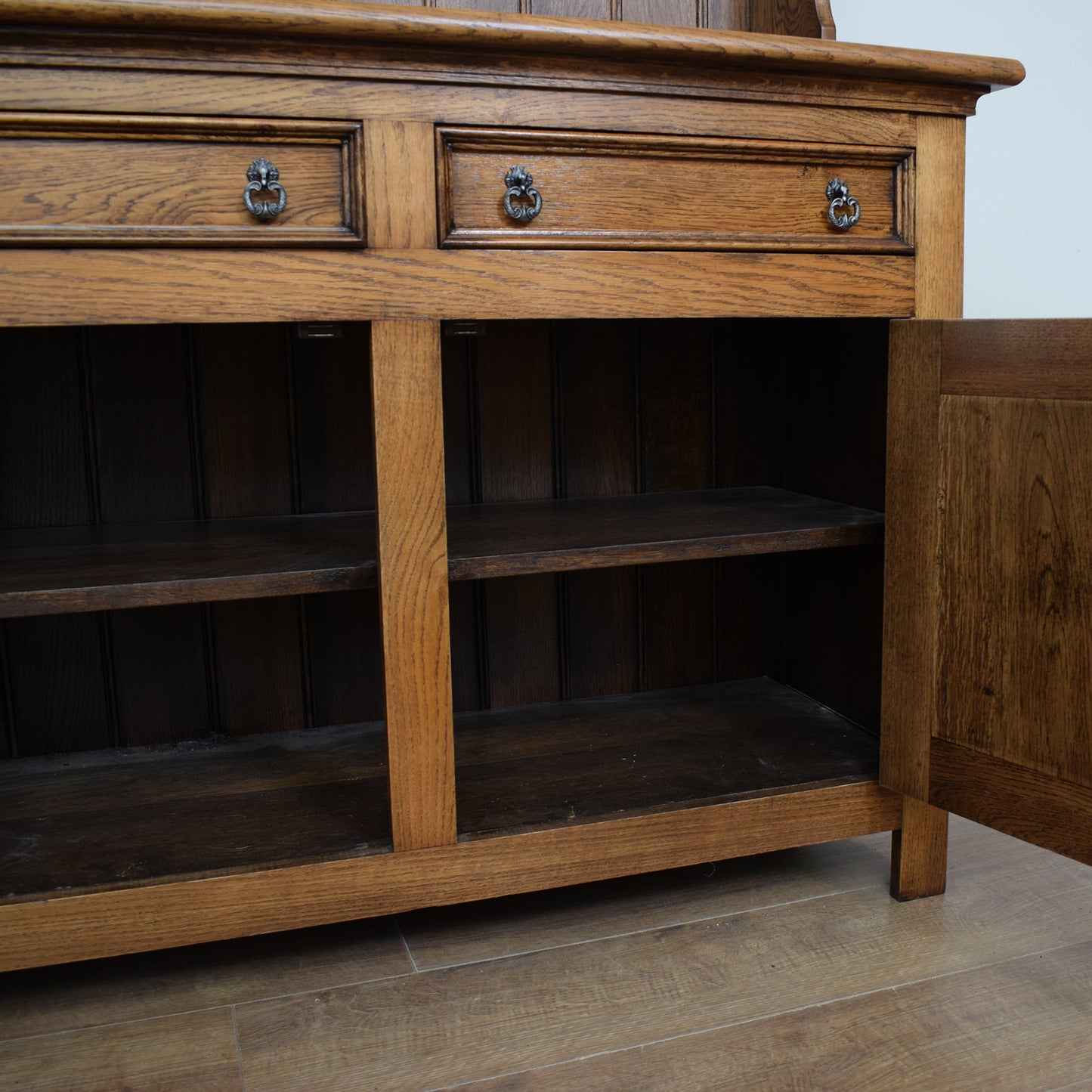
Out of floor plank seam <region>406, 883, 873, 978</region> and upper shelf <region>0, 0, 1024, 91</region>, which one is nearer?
upper shelf <region>0, 0, 1024, 91</region>

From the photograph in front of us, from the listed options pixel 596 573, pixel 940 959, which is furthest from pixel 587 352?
pixel 940 959

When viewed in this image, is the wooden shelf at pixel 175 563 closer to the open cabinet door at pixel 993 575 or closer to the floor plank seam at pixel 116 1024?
the floor plank seam at pixel 116 1024

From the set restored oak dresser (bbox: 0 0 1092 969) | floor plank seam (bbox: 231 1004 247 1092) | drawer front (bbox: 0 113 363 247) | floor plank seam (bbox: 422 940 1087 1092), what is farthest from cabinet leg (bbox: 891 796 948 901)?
drawer front (bbox: 0 113 363 247)

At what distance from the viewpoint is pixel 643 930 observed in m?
1.29

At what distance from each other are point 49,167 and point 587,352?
2.81ft

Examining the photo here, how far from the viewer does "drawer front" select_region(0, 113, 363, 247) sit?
994mm

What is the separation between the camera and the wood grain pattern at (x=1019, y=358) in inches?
40.9

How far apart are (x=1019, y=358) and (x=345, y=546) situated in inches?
30.7

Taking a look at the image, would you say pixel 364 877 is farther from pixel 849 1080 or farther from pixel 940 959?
pixel 940 959

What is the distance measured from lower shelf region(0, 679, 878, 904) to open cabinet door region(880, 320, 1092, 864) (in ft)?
0.58

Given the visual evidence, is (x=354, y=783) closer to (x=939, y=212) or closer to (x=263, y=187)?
(x=263, y=187)

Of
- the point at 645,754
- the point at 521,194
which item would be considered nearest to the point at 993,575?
the point at 645,754

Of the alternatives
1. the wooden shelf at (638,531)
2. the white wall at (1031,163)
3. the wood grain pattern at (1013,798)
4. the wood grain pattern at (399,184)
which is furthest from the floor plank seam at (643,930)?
the white wall at (1031,163)

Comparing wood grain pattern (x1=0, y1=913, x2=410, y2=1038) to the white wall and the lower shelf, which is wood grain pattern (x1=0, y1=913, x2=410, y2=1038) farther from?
the white wall
